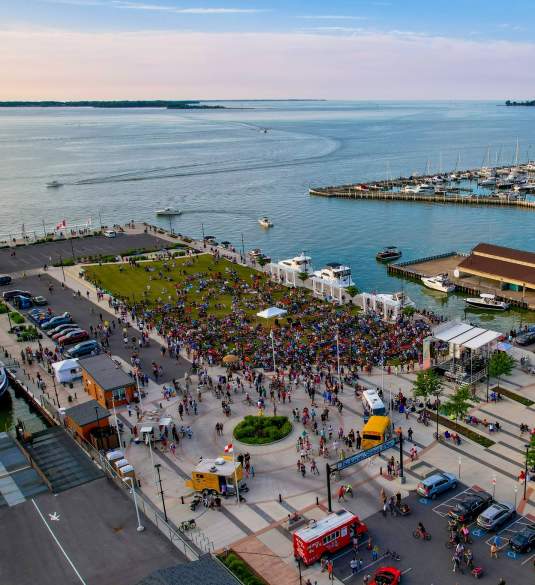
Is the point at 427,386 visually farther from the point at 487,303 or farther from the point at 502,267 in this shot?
the point at 502,267

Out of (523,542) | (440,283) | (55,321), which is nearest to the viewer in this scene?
(523,542)

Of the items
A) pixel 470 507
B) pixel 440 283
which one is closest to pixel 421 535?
pixel 470 507

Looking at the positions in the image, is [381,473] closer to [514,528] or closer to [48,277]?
[514,528]

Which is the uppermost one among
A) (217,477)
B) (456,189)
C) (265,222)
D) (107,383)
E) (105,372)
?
(456,189)

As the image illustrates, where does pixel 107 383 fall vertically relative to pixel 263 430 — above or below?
above

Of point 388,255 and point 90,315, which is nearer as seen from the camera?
point 90,315

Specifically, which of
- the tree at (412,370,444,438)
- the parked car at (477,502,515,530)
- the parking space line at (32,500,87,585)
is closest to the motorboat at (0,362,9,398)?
the parking space line at (32,500,87,585)

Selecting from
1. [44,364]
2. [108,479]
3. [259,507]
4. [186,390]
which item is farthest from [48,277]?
[259,507]
